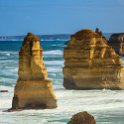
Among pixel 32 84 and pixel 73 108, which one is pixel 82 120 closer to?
pixel 32 84

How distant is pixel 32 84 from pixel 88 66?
12922 mm

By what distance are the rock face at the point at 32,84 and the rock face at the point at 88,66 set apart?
38.5ft

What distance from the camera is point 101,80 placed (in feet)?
132

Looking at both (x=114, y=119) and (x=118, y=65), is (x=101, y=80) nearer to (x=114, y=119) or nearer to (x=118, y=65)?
(x=118, y=65)

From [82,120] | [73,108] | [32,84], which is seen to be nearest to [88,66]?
[73,108]

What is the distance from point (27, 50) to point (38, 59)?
28.4 inches

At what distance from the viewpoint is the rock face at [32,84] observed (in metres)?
27.8

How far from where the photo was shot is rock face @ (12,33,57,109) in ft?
91.2

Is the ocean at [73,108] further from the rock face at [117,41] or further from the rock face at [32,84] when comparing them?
the rock face at [117,41]

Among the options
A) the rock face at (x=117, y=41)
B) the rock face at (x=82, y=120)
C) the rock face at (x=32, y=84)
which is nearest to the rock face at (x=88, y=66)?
the rock face at (x=32, y=84)

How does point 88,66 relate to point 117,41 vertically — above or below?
below

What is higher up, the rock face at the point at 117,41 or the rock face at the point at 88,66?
the rock face at the point at 117,41

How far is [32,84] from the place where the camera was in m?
27.9

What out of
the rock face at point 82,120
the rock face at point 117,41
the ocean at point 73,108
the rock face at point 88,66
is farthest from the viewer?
the rock face at point 117,41
